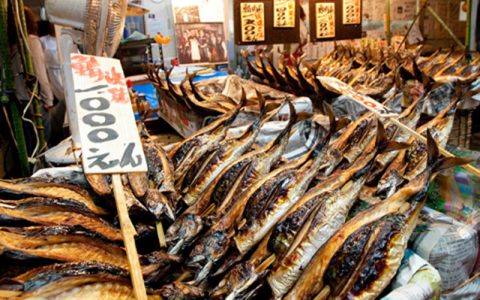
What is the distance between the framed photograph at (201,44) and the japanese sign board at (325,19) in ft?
13.9

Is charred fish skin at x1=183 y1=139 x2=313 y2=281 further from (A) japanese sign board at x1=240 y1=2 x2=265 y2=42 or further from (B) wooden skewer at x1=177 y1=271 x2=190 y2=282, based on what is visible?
(A) japanese sign board at x1=240 y1=2 x2=265 y2=42

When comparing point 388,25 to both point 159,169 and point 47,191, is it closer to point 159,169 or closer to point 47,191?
point 159,169

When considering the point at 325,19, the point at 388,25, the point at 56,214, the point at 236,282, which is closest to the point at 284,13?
the point at 325,19

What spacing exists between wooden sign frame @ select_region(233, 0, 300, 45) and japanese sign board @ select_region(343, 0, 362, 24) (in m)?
1.15

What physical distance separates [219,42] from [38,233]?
31.1ft

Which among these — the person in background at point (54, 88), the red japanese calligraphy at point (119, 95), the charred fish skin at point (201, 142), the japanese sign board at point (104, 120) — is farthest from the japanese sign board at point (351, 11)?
the red japanese calligraphy at point (119, 95)

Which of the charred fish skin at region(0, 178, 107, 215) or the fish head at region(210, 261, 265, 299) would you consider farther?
the charred fish skin at region(0, 178, 107, 215)

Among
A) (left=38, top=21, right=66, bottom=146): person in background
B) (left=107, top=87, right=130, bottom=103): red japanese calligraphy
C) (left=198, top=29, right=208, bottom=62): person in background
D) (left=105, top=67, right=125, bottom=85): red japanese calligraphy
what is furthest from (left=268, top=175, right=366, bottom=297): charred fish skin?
Answer: (left=198, top=29, right=208, bottom=62): person in background

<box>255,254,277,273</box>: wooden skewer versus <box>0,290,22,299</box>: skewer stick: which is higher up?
<box>0,290,22,299</box>: skewer stick

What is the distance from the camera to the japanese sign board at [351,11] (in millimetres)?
6973

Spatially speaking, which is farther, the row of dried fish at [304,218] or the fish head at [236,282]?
the fish head at [236,282]

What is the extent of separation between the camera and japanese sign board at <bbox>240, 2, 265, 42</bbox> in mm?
6102

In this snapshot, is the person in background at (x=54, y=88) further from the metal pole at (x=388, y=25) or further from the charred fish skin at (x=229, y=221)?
the metal pole at (x=388, y=25)

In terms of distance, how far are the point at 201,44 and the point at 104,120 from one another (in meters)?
9.11
